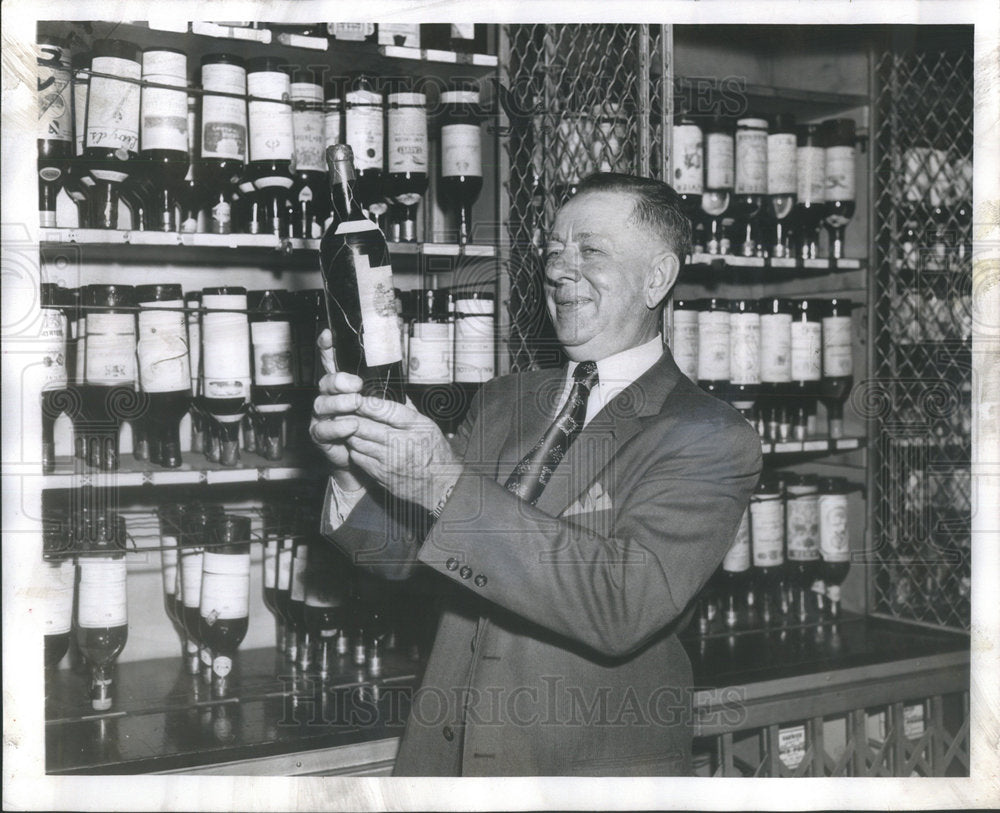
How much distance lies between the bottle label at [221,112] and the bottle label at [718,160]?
43.5 inches

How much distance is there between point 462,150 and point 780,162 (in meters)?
0.85

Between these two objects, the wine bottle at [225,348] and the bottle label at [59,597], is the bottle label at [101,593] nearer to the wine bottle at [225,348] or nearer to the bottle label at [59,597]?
the bottle label at [59,597]

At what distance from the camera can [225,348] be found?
177 cm

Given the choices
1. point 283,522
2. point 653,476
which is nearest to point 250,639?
point 283,522

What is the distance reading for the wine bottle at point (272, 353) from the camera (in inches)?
71.6

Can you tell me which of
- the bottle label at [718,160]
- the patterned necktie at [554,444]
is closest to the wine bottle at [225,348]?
the patterned necktie at [554,444]

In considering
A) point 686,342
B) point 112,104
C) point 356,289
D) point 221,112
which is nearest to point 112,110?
point 112,104

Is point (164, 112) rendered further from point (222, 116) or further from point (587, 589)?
point (587, 589)

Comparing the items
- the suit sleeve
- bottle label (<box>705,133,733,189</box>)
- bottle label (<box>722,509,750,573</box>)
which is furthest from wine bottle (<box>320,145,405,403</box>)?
bottle label (<box>722,509,750,573</box>)

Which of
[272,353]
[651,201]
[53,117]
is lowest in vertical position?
[272,353]

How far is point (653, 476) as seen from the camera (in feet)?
4.51

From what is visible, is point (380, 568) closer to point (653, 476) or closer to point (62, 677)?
point (653, 476)

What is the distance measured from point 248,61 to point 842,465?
1808 mm

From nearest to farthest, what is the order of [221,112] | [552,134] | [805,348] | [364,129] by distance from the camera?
[221,112] → [364,129] → [552,134] → [805,348]
